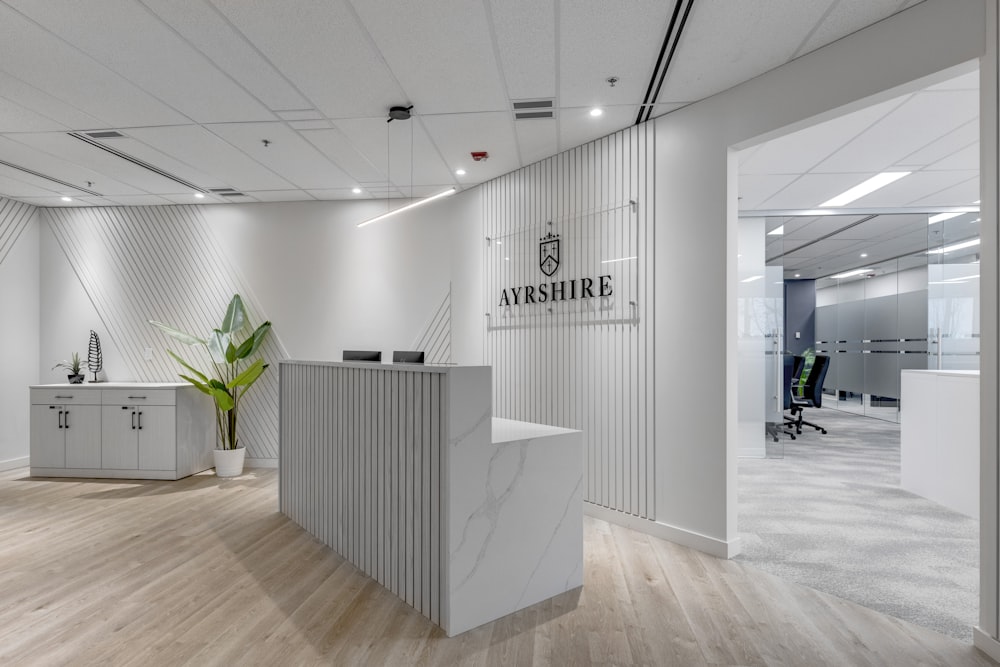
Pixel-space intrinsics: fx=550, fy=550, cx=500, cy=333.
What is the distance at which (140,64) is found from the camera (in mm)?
3104

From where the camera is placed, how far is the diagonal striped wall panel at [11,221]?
5849 mm

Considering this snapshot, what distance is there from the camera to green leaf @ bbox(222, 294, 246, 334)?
5.95 metres

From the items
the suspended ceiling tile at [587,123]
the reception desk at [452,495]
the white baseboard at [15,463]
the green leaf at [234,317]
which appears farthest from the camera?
the green leaf at [234,317]

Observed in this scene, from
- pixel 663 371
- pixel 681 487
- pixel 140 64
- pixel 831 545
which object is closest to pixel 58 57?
pixel 140 64

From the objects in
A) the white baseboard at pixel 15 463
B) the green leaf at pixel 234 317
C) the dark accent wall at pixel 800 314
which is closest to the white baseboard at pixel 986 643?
the green leaf at pixel 234 317

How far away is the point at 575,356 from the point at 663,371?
84 centimetres

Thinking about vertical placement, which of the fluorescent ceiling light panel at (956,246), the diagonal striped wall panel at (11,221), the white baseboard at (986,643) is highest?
the diagonal striped wall panel at (11,221)

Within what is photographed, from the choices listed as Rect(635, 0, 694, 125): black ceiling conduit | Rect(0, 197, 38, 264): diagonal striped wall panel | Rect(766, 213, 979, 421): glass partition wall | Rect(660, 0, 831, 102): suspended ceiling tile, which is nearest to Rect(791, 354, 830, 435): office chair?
Rect(766, 213, 979, 421): glass partition wall

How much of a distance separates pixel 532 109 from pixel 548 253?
125 centimetres

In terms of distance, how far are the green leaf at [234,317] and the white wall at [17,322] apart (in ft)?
7.33

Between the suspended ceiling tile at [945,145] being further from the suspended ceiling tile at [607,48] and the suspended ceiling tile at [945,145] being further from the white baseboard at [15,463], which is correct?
the white baseboard at [15,463]

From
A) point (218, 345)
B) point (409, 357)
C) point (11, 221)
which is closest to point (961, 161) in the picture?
point (409, 357)

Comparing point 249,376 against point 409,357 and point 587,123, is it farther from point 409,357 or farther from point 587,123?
point 587,123

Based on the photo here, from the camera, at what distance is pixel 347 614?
261cm
